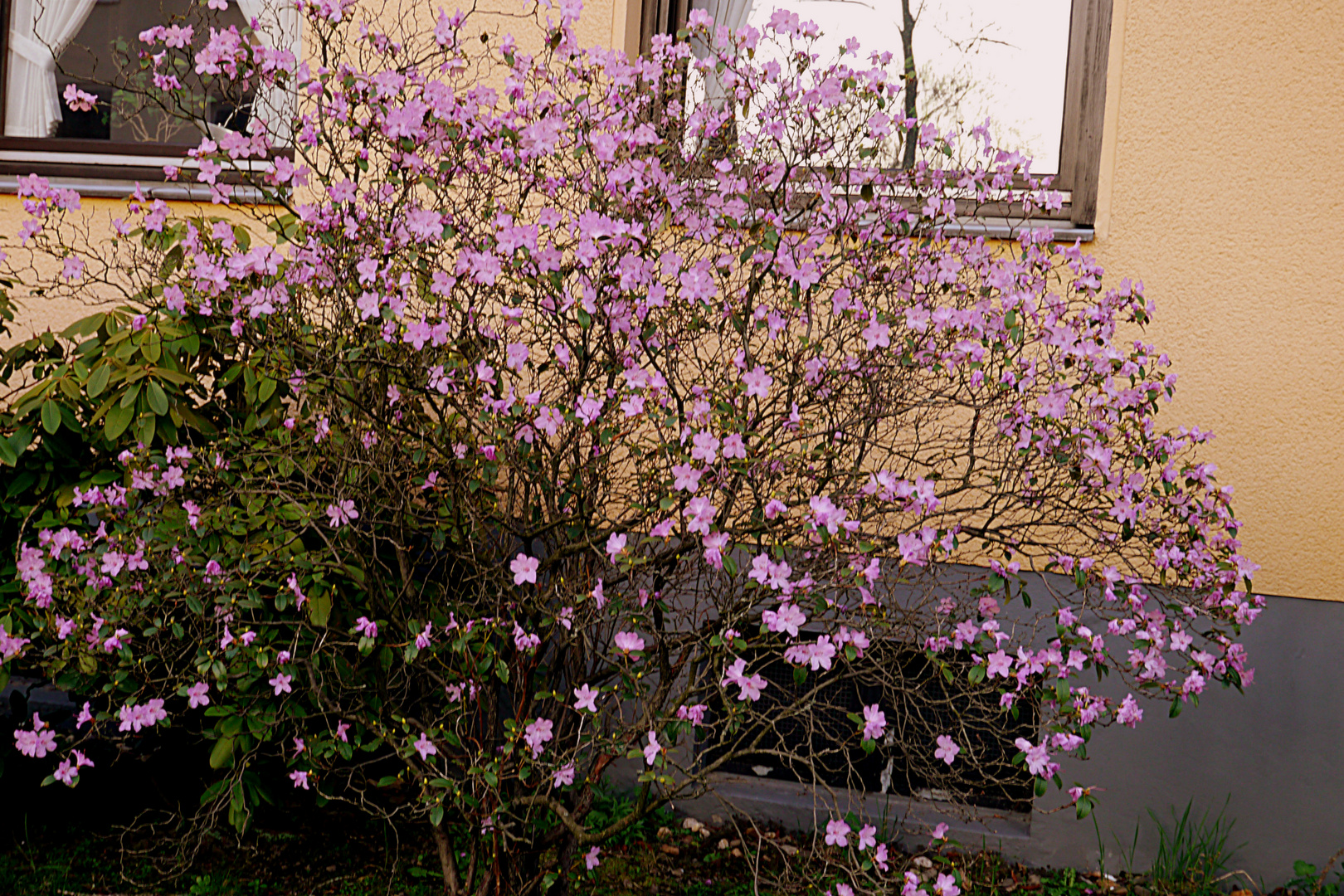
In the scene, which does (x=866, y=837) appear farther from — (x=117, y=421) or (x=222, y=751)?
(x=117, y=421)

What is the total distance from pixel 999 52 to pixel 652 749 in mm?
2922

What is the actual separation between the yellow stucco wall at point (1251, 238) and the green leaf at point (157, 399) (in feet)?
9.38

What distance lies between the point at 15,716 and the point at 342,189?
→ 2.14m

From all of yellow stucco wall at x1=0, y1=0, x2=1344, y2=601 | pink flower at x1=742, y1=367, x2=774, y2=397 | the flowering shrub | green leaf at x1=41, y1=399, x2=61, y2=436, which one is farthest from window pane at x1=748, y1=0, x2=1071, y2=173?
green leaf at x1=41, y1=399, x2=61, y2=436

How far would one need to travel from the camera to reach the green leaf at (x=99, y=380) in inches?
98.0

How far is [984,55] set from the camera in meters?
3.62

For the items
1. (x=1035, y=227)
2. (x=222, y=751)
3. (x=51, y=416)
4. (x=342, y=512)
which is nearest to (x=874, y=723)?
(x=342, y=512)

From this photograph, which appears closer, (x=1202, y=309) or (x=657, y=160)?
(x=657, y=160)

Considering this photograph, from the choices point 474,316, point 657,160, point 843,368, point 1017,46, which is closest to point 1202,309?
point 1017,46

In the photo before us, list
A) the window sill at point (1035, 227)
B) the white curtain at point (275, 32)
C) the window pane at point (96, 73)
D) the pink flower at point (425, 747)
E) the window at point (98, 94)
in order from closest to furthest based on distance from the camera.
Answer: the pink flower at point (425, 747), the window sill at point (1035, 227), the white curtain at point (275, 32), the window at point (98, 94), the window pane at point (96, 73)

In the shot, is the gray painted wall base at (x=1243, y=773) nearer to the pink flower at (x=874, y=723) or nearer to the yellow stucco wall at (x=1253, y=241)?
the yellow stucco wall at (x=1253, y=241)

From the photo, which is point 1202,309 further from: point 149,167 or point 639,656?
point 149,167

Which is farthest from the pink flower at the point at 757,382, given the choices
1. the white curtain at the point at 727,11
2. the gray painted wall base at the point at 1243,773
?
the white curtain at the point at 727,11

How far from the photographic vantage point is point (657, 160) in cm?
210
